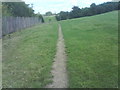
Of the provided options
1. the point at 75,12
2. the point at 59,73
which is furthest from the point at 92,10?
the point at 59,73

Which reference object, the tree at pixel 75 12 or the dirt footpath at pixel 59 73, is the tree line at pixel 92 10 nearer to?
the tree at pixel 75 12

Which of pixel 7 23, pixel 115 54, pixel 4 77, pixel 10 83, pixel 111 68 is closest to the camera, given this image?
pixel 10 83

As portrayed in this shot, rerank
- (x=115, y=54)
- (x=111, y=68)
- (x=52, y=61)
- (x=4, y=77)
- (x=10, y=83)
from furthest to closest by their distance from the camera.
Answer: (x=115, y=54) < (x=52, y=61) < (x=111, y=68) < (x=4, y=77) < (x=10, y=83)

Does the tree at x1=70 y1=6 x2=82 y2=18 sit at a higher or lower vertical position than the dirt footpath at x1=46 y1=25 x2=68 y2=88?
higher

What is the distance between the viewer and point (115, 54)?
823cm

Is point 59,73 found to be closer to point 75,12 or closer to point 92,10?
point 92,10

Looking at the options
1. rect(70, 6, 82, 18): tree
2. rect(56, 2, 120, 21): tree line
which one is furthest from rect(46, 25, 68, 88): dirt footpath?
rect(70, 6, 82, 18): tree

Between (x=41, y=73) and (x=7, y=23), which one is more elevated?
(x=7, y=23)

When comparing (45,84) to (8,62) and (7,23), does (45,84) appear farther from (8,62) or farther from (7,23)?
(7,23)

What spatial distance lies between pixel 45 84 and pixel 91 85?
3.51ft

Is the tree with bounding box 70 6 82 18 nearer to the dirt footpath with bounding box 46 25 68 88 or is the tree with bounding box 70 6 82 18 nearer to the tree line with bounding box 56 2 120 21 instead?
the tree line with bounding box 56 2 120 21

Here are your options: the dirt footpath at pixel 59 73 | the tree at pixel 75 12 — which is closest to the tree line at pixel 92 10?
the tree at pixel 75 12

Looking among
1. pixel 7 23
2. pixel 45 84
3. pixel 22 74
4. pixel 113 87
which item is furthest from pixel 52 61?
pixel 7 23

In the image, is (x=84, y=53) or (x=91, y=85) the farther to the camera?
(x=84, y=53)
